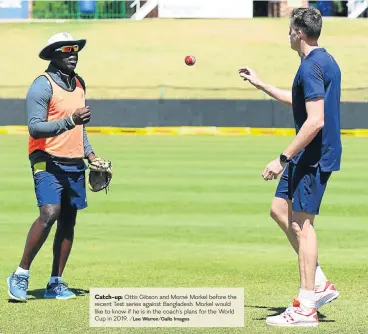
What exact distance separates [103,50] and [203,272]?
31368mm

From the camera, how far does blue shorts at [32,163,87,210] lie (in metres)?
8.80

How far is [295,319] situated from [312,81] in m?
1.56

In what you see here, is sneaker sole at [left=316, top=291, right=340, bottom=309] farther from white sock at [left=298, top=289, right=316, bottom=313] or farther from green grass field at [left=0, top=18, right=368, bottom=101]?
green grass field at [left=0, top=18, right=368, bottom=101]

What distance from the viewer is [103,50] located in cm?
4097

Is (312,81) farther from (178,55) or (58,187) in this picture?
(178,55)

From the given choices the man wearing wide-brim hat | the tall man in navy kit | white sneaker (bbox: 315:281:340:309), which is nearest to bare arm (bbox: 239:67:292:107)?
the tall man in navy kit

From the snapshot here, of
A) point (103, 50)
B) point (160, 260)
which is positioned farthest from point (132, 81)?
point (160, 260)

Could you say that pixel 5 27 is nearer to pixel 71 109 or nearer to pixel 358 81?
pixel 358 81

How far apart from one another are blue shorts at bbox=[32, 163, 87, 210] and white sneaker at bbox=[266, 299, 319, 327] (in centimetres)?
190

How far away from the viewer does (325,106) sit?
7797 mm

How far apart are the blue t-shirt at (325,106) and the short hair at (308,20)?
0.12 meters

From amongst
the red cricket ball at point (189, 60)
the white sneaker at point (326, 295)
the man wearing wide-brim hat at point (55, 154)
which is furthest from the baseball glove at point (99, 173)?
the white sneaker at point (326, 295)

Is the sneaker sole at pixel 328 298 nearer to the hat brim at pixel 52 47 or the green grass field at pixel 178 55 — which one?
the hat brim at pixel 52 47
